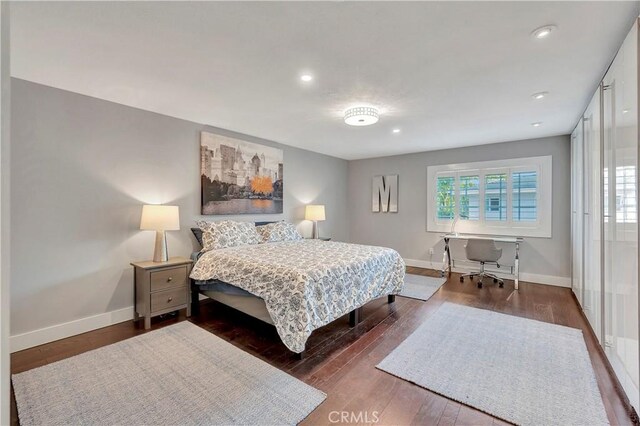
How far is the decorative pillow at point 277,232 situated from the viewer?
4273mm

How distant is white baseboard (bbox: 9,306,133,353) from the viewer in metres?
2.54

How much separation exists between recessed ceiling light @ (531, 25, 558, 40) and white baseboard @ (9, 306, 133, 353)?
4392 millimetres

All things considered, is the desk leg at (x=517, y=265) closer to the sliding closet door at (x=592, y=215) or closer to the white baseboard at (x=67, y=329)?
the sliding closet door at (x=592, y=215)

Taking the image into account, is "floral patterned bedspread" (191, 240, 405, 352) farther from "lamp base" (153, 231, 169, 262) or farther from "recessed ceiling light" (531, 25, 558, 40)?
"recessed ceiling light" (531, 25, 558, 40)

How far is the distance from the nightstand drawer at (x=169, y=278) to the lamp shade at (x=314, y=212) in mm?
2536

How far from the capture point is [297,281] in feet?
7.82

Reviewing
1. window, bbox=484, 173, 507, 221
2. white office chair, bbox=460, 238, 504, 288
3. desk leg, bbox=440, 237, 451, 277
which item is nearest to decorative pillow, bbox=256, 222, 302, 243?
desk leg, bbox=440, 237, 451, 277

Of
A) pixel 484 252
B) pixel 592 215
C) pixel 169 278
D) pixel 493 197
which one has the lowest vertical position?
pixel 169 278

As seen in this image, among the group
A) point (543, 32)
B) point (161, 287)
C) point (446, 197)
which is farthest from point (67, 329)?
point (446, 197)

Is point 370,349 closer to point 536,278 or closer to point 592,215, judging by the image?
point 592,215

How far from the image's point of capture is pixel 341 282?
8.99ft

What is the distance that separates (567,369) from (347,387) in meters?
1.72

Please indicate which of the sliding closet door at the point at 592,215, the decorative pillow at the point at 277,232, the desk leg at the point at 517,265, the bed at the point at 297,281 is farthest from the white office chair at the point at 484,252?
the decorative pillow at the point at 277,232

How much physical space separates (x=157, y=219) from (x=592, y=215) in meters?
4.36
